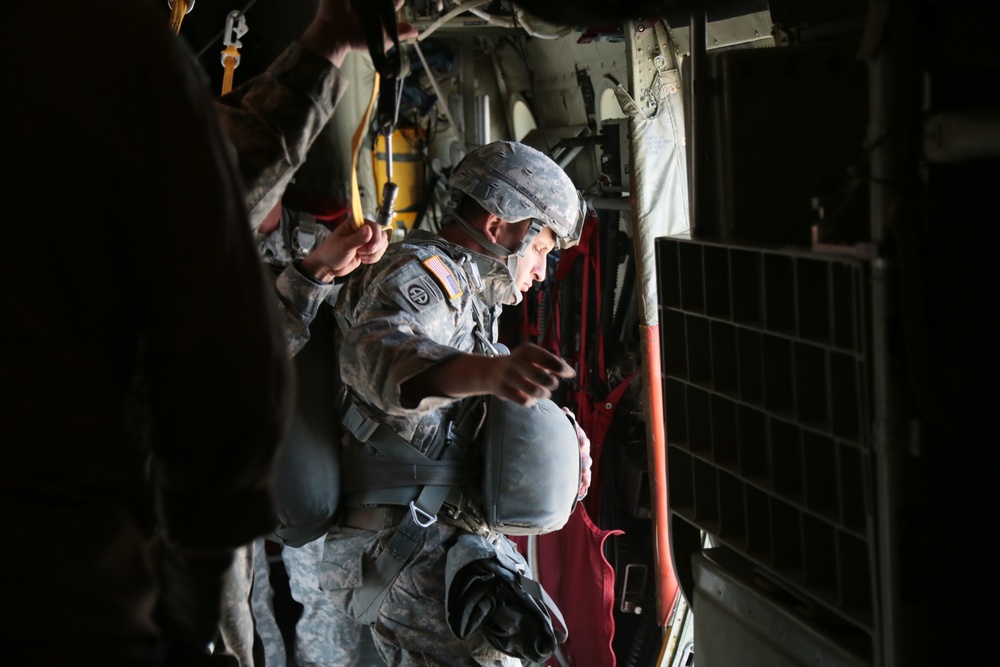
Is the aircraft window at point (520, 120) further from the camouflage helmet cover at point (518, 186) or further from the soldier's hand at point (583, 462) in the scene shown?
the soldier's hand at point (583, 462)

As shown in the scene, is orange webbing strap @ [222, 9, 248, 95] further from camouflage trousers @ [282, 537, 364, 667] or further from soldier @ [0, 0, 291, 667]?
camouflage trousers @ [282, 537, 364, 667]

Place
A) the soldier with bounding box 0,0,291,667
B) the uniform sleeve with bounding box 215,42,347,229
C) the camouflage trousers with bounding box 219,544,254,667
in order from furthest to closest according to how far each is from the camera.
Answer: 1. the camouflage trousers with bounding box 219,544,254,667
2. the uniform sleeve with bounding box 215,42,347,229
3. the soldier with bounding box 0,0,291,667

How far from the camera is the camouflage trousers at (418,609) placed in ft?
9.64

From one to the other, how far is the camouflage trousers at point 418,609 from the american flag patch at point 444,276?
0.74 metres

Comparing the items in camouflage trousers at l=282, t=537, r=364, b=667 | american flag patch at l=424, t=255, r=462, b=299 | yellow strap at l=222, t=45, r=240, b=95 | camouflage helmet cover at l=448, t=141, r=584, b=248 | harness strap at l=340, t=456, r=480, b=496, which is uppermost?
yellow strap at l=222, t=45, r=240, b=95

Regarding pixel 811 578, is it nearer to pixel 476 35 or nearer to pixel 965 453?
pixel 965 453

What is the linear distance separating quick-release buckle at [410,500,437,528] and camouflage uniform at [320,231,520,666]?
0.15 feet

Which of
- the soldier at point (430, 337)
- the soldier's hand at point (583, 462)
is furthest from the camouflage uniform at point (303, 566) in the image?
the soldier's hand at point (583, 462)

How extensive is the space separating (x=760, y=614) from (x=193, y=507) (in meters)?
1.19

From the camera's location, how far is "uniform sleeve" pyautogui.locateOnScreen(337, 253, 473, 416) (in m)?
2.34

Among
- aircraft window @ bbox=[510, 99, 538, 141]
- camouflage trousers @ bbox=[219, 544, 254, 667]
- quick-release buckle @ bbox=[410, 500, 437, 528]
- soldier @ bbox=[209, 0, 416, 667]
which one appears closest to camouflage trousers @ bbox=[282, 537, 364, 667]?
quick-release buckle @ bbox=[410, 500, 437, 528]

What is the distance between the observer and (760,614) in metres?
1.97

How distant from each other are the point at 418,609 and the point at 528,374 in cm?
132

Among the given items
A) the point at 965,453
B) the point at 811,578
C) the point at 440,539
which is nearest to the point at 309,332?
the point at 440,539
